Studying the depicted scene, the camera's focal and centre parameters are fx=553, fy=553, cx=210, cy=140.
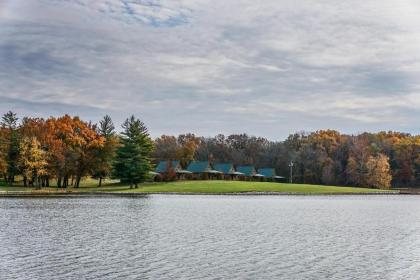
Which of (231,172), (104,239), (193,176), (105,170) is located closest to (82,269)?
(104,239)

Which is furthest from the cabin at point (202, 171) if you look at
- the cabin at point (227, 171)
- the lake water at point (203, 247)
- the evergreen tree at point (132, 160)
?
the lake water at point (203, 247)

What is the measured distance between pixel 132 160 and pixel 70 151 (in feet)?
36.0

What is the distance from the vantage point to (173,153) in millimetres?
154125

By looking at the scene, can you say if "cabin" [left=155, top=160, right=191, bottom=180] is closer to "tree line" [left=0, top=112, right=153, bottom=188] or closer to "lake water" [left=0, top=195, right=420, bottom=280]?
"tree line" [left=0, top=112, right=153, bottom=188]

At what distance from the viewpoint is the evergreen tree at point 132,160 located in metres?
98.5

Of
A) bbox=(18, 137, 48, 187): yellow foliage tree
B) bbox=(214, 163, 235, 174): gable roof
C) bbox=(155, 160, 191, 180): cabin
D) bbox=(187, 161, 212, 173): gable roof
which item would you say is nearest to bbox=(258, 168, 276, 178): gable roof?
bbox=(214, 163, 235, 174): gable roof

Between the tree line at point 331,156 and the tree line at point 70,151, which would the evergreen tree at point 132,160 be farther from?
the tree line at point 331,156

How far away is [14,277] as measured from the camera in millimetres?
19562

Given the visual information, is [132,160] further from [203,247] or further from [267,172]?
[203,247]

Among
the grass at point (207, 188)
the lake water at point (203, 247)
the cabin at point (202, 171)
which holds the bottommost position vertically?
the lake water at point (203, 247)

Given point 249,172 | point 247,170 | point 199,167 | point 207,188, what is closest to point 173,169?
point 199,167

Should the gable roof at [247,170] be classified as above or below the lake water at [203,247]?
above

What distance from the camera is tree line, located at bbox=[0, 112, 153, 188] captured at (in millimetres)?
94688

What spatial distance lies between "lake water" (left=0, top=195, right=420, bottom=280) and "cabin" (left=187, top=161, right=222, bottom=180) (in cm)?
9303
